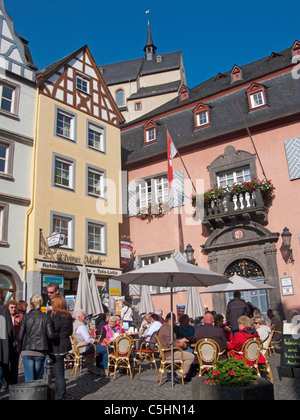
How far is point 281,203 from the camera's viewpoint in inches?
635

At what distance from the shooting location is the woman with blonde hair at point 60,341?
6145 millimetres

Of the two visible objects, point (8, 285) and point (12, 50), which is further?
point (12, 50)

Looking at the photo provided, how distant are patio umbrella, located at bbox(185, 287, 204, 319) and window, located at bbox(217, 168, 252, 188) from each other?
5091 millimetres

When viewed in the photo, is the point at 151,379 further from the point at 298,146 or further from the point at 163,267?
the point at 298,146

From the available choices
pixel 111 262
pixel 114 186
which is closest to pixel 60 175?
pixel 114 186

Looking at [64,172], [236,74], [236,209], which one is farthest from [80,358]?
[236,74]

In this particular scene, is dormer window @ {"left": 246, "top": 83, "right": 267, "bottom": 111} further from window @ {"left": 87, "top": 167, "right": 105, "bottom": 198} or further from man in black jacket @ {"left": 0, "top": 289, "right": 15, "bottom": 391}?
man in black jacket @ {"left": 0, "top": 289, "right": 15, "bottom": 391}

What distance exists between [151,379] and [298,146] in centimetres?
1140

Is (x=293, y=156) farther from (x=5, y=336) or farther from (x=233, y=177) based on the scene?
(x=5, y=336)

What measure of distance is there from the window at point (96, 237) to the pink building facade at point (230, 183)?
215 cm

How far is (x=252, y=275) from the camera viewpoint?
648 inches

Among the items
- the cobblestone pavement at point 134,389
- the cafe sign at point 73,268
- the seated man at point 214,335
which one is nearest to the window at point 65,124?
the cafe sign at point 73,268

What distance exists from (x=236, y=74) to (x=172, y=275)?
15221 mm

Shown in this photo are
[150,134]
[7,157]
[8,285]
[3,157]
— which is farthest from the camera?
[150,134]
